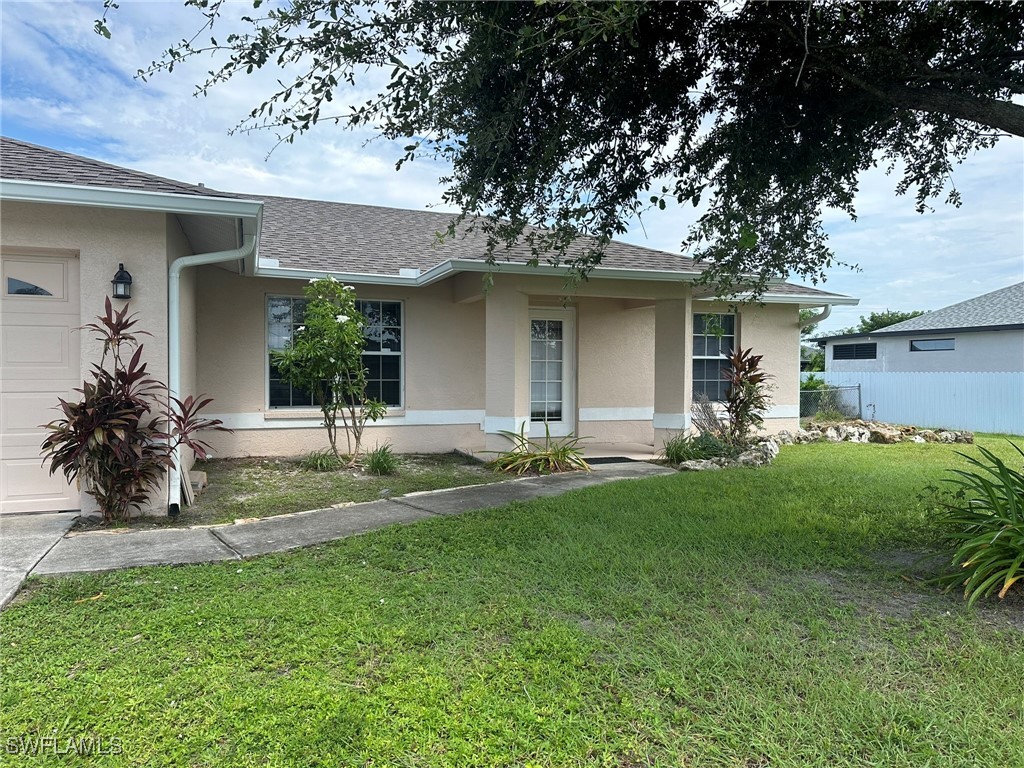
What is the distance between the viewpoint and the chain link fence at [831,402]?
17.9 meters

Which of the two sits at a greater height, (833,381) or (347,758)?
(833,381)

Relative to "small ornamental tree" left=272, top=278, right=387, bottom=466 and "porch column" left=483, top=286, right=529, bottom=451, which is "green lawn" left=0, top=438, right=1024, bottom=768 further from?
"porch column" left=483, top=286, right=529, bottom=451

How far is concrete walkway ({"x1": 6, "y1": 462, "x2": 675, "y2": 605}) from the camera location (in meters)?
4.83

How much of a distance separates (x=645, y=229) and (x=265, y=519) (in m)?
4.91

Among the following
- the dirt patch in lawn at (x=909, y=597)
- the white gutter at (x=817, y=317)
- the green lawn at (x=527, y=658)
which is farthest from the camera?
the white gutter at (x=817, y=317)

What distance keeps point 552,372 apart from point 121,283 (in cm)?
747

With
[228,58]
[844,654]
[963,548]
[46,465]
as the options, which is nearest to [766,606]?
[844,654]

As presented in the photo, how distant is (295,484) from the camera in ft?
27.4

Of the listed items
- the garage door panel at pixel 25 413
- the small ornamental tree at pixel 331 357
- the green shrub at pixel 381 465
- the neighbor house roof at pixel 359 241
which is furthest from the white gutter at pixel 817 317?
the garage door panel at pixel 25 413

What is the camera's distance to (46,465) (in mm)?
6230

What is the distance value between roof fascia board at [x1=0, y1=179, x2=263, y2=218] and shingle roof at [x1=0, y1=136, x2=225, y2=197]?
88 millimetres

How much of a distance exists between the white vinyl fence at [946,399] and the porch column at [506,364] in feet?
48.0

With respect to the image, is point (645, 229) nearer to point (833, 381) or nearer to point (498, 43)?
point (498, 43)

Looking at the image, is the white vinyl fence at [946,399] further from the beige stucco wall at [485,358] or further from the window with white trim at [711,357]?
the window with white trim at [711,357]
